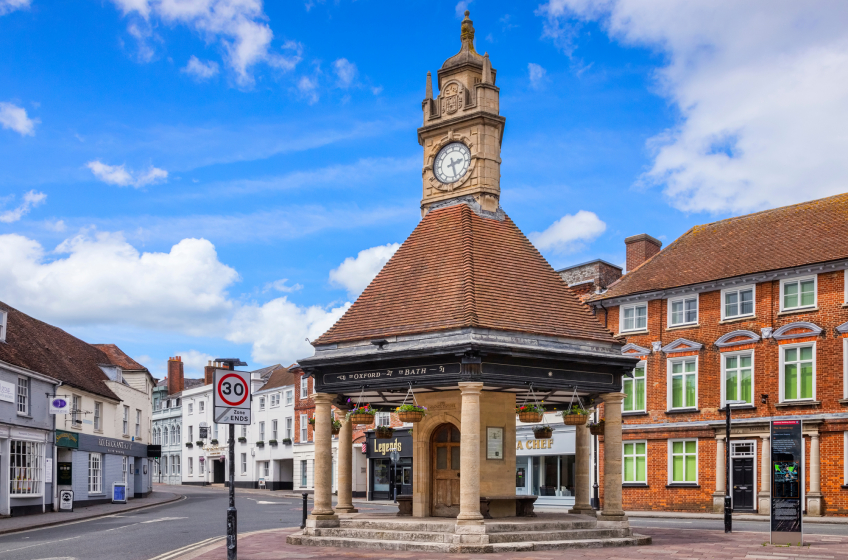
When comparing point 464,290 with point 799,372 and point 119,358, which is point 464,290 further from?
point 119,358

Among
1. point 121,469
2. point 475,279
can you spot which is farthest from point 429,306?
point 121,469

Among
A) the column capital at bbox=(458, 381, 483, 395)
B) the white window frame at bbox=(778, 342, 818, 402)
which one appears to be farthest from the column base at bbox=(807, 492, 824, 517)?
the column capital at bbox=(458, 381, 483, 395)

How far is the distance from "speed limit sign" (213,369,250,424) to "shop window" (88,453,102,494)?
33.1 m

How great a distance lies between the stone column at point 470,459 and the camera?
17984 millimetres

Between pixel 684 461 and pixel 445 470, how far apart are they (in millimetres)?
18467

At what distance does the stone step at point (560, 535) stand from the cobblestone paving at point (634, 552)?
2.45 feet

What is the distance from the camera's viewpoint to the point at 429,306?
2028 cm

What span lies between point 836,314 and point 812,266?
1960 mm

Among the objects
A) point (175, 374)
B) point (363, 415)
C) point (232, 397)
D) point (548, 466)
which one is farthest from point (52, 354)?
point (175, 374)

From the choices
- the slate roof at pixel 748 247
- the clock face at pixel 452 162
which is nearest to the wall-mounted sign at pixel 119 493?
the slate roof at pixel 748 247

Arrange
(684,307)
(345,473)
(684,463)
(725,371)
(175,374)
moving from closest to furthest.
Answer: (345,473), (725,371), (684,463), (684,307), (175,374)

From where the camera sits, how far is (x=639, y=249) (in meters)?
42.8

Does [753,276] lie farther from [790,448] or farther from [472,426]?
[472,426]

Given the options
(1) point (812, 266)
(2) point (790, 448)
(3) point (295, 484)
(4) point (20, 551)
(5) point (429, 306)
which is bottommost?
(3) point (295, 484)
